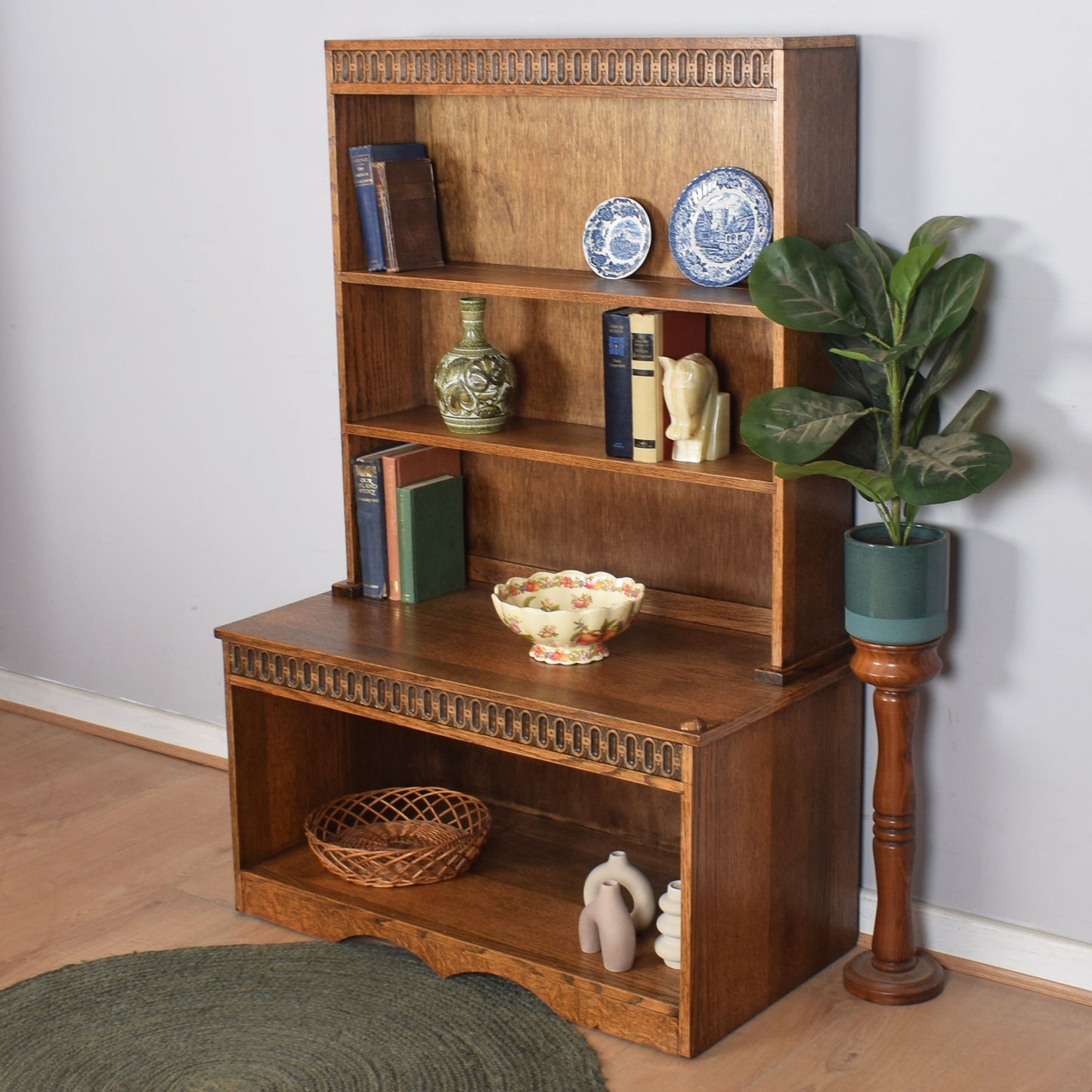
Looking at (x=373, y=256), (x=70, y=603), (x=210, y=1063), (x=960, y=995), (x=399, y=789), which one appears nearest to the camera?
(x=210, y=1063)

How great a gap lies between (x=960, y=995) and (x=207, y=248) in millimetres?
2170

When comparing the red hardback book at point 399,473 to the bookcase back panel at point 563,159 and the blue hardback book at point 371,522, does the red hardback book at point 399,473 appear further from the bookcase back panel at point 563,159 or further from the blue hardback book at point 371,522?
the bookcase back panel at point 563,159

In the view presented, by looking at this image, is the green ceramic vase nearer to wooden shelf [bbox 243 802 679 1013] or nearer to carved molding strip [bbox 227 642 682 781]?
carved molding strip [bbox 227 642 682 781]

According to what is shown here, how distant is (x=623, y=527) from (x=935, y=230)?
2.79 ft

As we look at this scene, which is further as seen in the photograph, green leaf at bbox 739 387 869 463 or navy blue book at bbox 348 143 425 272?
navy blue book at bbox 348 143 425 272

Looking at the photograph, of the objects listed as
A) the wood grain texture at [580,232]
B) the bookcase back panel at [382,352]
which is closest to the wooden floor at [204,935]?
the wood grain texture at [580,232]

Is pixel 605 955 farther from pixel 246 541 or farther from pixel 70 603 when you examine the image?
pixel 70 603

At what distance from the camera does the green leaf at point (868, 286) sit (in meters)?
2.43

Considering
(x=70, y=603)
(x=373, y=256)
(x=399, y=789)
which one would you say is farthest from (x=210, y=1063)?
(x=70, y=603)

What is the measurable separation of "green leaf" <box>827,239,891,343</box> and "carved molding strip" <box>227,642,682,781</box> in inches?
28.4

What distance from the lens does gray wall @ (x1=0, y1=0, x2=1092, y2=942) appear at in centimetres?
248

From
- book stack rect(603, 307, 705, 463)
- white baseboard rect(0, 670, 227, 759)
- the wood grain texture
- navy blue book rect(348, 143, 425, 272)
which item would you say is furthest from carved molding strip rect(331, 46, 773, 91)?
white baseboard rect(0, 670, 227, 759)

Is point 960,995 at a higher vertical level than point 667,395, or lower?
lower

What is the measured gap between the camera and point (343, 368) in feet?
9.81
